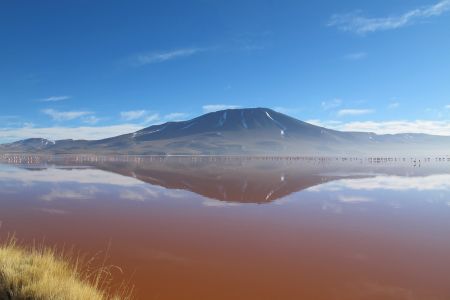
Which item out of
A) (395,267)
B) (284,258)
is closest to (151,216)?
(284,258)

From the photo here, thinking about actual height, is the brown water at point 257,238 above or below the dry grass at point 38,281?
below

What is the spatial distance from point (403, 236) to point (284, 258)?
4098 millimetres

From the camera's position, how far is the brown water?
24.4ft

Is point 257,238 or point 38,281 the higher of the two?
point 38,281

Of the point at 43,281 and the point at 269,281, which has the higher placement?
the point at 43,281

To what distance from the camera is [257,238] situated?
11.1 meters

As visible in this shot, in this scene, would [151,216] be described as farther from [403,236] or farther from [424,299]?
[424,299]

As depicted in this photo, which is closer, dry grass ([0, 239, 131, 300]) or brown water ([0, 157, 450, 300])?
dry grass ([0, 239, 131, 300])

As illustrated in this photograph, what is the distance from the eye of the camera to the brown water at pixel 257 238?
7426 millimetres

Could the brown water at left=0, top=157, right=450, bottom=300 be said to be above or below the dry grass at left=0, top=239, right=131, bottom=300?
below

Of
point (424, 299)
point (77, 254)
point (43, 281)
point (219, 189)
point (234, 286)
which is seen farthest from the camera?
point (219, 189)

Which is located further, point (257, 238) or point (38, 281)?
point (257, 238)

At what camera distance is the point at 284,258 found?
9.16 meters

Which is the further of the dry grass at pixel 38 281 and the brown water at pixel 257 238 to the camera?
the brown water at pixel 257 238
